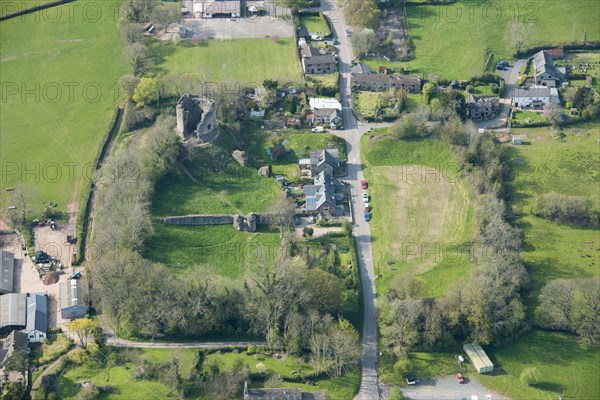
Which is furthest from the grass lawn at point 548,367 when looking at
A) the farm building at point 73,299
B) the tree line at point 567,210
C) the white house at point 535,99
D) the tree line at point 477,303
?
the white house at point 535,99

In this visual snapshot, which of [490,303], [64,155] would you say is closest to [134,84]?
[64,155]

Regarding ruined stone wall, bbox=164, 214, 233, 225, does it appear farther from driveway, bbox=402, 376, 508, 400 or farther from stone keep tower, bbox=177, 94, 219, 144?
driveway, bbox=402, 376, 508, 400

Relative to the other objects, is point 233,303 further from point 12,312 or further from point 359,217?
point 359,217

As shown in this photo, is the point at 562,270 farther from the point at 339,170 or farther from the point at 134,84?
the point at 134,84

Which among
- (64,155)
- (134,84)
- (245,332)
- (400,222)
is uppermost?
(134,84)

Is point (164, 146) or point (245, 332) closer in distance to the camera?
point (245, 332)

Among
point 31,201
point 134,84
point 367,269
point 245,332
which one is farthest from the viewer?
point 134,84

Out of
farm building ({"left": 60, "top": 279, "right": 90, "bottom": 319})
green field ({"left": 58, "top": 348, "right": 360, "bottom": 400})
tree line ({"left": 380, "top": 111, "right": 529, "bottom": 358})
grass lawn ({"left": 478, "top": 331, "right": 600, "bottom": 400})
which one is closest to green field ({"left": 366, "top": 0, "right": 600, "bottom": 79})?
tree line ({"left": 380, "top": 111, "right": 529, "bottom": 358})
